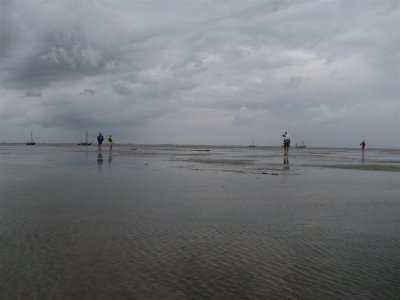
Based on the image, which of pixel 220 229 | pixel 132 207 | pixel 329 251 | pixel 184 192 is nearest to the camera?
pixel 329 251

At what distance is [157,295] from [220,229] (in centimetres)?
368

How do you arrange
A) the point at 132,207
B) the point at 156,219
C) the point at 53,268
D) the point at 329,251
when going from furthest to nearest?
the point at 132,207
the point at 156,219
the point at 329,251
the point at 53,268

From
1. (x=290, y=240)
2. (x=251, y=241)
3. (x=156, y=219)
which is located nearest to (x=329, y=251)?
(x=290, y=240)

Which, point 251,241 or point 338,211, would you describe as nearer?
point 251,241

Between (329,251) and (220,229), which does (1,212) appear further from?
(329,251)

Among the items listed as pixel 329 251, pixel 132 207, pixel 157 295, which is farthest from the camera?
pixel 132 207

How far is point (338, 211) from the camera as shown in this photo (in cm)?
1066

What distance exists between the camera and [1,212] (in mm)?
9547

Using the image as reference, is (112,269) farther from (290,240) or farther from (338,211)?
(338,211)

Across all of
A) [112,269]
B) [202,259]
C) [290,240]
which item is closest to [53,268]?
[112,269]

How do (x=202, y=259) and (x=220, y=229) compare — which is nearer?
(x=202, y=259)

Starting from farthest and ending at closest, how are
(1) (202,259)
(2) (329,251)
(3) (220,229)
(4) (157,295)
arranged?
(3) (220,229) < (2) (329,251) < (1) (202,259) < (4) (157,295)

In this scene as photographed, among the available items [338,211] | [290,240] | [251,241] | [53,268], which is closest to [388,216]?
[338,211]

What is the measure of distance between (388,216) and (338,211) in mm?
1288
